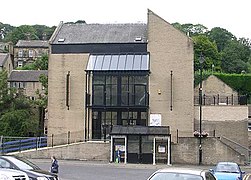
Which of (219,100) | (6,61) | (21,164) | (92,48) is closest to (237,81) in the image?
(219,100)

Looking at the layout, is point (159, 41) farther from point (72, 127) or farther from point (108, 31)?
point (72, 127)

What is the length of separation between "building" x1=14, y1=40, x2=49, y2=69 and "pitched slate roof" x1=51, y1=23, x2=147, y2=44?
95.1 meters

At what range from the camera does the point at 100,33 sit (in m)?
55.2

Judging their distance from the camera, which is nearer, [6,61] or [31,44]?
[6,61]

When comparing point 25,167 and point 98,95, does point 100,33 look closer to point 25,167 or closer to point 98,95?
point 98,95

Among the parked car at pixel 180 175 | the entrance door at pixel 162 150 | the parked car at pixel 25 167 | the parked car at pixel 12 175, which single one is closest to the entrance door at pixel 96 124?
the entrance door at pixel 162 150

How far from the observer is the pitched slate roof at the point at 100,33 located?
5359 centimetres

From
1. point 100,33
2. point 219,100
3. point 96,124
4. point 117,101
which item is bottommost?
point 96,124

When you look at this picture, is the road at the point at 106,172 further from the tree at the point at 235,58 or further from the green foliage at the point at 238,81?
the tree at the point at 235,58

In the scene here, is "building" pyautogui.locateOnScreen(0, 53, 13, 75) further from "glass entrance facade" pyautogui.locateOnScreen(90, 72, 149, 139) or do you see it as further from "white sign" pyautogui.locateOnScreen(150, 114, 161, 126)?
"white sign" pyautogui.locateOnScreen(150, 114, 161, 126)

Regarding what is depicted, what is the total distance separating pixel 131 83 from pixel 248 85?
2101 centimetres

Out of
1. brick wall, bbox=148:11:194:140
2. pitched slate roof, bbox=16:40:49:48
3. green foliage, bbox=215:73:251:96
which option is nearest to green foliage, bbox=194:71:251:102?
green foliage, bbox=215:73:251:96

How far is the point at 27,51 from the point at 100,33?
101578mm

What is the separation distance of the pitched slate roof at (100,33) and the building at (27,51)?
95096 mm
